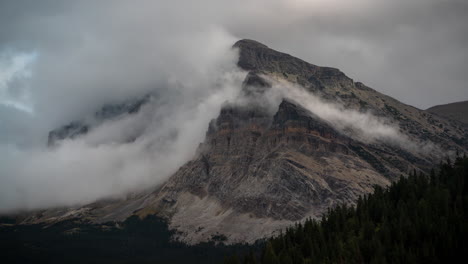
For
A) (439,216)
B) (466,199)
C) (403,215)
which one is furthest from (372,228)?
(466,199)

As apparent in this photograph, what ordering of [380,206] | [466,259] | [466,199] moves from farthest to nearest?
[380,206] < [466,199] < [466,259]

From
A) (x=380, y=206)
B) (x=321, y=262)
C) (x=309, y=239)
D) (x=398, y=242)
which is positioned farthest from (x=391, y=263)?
(x=380, y=206)

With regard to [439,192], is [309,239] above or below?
below

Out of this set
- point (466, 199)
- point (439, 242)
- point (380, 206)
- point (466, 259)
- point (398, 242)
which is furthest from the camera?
point (380, 206)

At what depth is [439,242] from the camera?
145 meters

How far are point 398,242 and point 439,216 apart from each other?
2123 cm

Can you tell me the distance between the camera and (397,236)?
15975 cm

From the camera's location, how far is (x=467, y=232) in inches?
5635

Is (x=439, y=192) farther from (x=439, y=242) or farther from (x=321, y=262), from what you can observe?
(x=321, y=262)

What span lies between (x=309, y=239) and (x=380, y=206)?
38239mm

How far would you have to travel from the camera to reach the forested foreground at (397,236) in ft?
471

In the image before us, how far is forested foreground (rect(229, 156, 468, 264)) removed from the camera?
14362 cm

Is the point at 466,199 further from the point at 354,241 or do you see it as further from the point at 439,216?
the point at 354,241

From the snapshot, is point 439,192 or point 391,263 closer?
point 391,263
